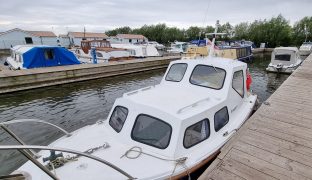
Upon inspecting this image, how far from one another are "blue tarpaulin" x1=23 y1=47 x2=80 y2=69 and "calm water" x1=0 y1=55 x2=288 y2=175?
4715 millimetres

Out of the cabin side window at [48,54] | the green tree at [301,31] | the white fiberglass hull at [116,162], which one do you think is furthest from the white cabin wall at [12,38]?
the green tree at [301,31]

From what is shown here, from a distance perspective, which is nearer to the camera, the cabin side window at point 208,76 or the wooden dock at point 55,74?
the cabin side window at point 208,76

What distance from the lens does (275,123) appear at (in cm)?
531

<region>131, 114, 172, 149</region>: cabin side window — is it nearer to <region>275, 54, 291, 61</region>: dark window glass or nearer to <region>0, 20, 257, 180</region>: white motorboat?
<region>0, 20, 257, 180</region>: white motorboat

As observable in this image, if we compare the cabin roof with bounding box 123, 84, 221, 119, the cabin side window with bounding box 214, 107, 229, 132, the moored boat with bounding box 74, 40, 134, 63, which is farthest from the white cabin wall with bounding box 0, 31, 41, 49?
the cabin side window with bounding box 214, 107, 229, 132

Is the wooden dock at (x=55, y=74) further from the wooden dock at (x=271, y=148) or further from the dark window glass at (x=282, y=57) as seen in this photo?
the wooden dock at (x=271, y=148)

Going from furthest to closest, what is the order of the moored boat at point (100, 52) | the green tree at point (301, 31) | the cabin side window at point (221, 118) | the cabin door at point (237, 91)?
the green tree at point (301, 31), the moored boat at point (100, 52), the cabin door at point (237, 91), the cabin side window at point (221, 118)

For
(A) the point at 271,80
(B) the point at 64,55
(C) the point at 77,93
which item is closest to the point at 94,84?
(C) the point at 77,93

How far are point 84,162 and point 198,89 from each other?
372cm

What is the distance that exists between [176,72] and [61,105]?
7.44 meters

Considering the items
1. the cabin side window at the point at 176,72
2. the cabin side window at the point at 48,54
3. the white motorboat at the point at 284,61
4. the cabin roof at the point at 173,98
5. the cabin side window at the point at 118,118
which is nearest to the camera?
the cabin roof at the point at 173,98

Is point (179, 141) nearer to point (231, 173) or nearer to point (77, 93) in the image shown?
point (231, 173)

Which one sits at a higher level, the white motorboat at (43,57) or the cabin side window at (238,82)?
the white motorboat at (43,57)

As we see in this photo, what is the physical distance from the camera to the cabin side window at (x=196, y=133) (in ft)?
14.0
